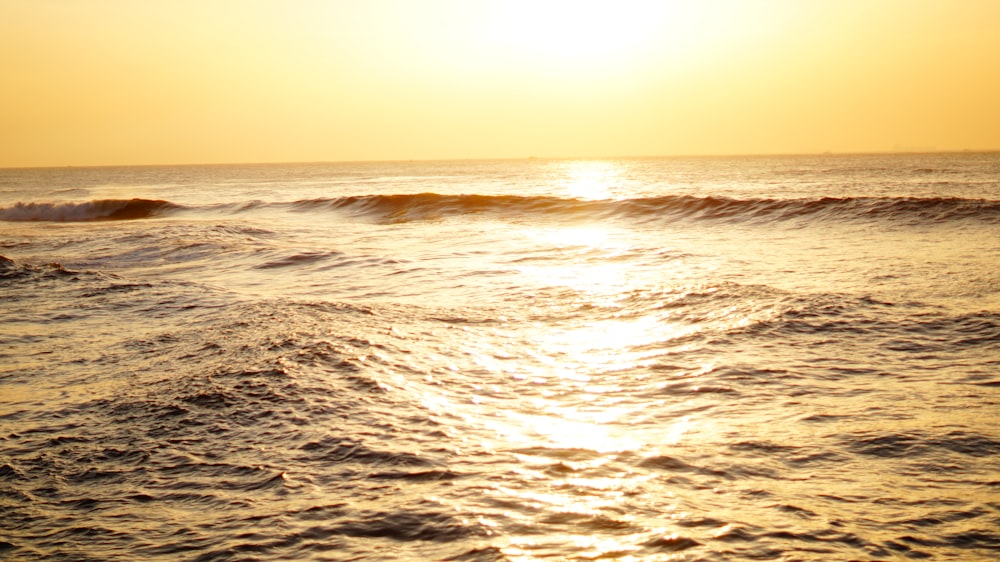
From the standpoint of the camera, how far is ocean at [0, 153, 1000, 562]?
12.9 ft

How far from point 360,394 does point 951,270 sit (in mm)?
10185

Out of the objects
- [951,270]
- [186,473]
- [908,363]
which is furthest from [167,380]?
[951,270]

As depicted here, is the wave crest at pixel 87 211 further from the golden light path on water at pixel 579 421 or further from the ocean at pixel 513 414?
the golden light path on water at pixel 579 421

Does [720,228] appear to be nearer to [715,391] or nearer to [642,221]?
[642,221]

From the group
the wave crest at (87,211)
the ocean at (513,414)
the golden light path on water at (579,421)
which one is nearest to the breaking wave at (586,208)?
the wave crest at (87,211)

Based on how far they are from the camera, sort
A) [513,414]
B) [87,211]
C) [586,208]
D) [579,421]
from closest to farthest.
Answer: [579,421]
[513,414]
[586,208]
[87,211]

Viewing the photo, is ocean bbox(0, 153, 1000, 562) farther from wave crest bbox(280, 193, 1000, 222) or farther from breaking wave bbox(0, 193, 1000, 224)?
breaking wave bbox(0, 193, 1000, 224)

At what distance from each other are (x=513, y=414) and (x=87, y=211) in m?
41.1

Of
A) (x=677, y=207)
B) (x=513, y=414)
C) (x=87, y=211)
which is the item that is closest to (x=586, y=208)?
(x=677, y=207)

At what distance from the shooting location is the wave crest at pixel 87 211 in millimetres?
38312

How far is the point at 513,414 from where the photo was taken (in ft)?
19.4

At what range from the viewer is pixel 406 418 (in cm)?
584

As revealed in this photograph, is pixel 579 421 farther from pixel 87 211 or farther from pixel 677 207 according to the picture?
pixel 87 211

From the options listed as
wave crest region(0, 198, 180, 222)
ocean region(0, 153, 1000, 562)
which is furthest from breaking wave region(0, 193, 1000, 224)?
ocean region(0, 153, 1000, 562)
